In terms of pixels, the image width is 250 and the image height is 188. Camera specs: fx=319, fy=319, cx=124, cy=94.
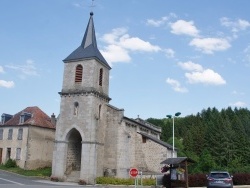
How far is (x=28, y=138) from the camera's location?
40.5m

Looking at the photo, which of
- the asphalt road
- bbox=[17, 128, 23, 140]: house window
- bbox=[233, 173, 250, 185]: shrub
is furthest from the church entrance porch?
bbox=[233, 173, 250, 185]: shrub

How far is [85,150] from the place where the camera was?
1215 inches

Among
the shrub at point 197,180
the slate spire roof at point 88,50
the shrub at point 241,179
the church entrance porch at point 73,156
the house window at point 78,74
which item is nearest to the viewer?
the shrub at point 197,180

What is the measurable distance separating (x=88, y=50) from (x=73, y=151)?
11.1 meters

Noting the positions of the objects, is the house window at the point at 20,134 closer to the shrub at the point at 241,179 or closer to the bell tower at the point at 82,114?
the bell tower at the point at 82,114

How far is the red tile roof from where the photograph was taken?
41.9 m

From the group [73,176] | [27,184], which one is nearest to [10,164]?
[73,176]

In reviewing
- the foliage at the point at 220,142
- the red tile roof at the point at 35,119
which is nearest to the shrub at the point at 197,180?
the red tile roof at the point at 35,119

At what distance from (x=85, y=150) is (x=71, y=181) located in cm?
358

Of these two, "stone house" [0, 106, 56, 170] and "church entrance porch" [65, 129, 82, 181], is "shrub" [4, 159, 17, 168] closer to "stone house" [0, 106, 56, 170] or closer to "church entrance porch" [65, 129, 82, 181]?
"stone house" [0, 106, 56, 170]

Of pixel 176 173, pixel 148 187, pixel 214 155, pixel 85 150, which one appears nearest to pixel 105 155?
pixel 85 150

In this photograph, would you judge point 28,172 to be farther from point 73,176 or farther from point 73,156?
point 73,176

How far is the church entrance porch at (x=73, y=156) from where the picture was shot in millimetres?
32694

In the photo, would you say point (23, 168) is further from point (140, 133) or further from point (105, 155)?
point (140, 133)
